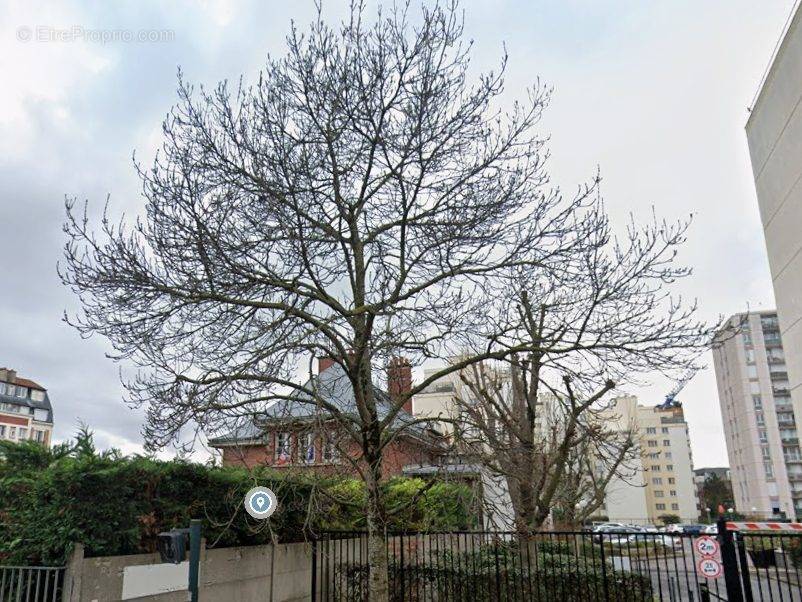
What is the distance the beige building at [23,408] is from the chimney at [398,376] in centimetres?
7693

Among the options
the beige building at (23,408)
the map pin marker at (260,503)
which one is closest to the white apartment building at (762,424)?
the map pin marker at (260,503)

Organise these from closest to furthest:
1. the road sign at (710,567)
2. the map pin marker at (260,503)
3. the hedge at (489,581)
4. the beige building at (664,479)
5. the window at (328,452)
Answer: the map pin marker at (260,503), the road sign at (710,567), the window at (328,452), the hedge at (489,581), the beige building at (664,479)

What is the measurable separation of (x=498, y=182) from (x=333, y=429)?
177 inches

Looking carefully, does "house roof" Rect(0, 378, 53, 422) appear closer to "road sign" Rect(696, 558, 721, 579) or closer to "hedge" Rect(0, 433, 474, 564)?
"hedge" Rect(0, 433, 474, 564)

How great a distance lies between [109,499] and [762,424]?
81.7 m

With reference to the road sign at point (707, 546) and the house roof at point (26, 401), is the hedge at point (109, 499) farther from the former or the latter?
the house roof at point (26, 401)

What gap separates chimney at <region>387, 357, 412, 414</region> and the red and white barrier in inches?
197

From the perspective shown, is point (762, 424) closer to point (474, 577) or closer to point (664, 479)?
point (664, 479)

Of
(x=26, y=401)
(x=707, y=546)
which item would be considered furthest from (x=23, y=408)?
(x=707, y=546)

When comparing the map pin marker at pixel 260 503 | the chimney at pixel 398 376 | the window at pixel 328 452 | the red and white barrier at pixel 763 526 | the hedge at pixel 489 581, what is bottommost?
the hedge at pixel 489 581

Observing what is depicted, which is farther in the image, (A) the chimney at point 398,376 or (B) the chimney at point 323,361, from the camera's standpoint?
(A) the chimney at point 398,376

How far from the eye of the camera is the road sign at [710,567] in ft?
27.5

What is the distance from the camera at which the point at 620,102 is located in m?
10.4

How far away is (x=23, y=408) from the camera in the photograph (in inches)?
3024
